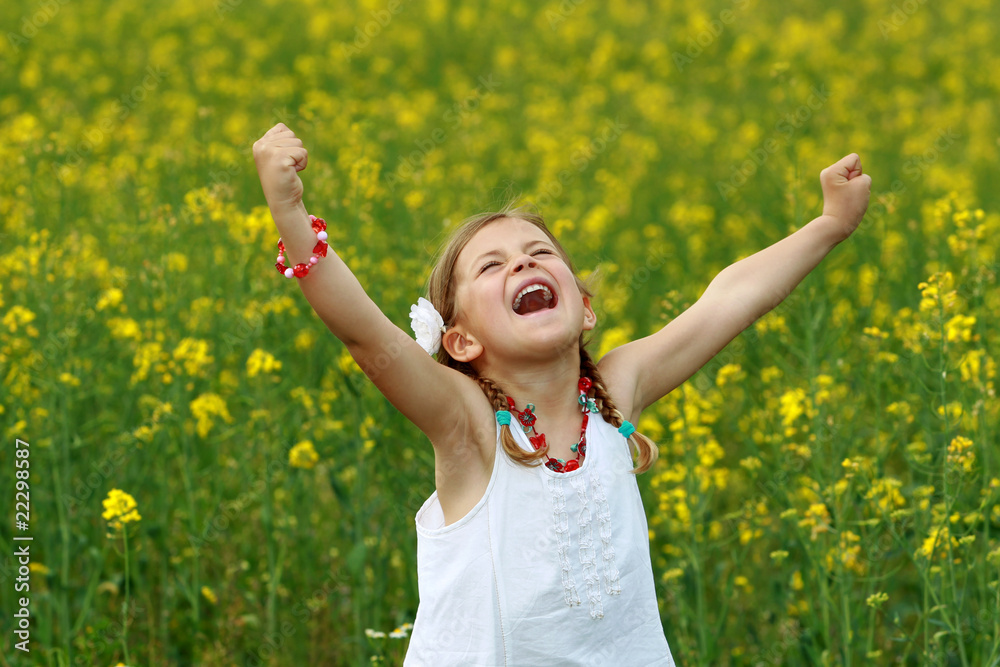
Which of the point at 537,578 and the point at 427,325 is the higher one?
the point at 427,325

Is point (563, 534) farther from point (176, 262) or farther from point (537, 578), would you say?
point (176, 262)

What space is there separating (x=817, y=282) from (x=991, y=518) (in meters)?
0.81

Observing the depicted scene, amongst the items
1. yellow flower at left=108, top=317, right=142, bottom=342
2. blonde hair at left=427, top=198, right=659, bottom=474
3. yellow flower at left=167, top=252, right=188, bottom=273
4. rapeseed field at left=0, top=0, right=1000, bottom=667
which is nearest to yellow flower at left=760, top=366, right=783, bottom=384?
rapeseed field at left=0, top=0, right=1000, bottom=667

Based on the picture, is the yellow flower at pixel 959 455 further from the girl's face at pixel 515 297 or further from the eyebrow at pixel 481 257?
the eyebrow at pixel 481 257

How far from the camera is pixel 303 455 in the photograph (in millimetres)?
3014

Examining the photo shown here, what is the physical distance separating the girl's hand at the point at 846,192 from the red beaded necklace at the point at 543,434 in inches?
27.3

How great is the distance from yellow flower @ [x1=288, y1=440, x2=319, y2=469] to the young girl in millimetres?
1056

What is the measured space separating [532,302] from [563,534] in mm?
424

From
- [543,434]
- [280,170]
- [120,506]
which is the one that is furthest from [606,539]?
[120,506]

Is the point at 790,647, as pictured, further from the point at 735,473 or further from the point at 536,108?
the point at 536,108

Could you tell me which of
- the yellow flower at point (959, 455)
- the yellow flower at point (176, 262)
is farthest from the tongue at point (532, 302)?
the yellow flower at point (176, 262)

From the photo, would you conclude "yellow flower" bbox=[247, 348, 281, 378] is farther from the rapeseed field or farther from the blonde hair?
the blonde hair

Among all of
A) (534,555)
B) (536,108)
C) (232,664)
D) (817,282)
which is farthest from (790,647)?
(536,108)

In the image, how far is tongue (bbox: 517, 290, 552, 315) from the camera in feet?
6.24
